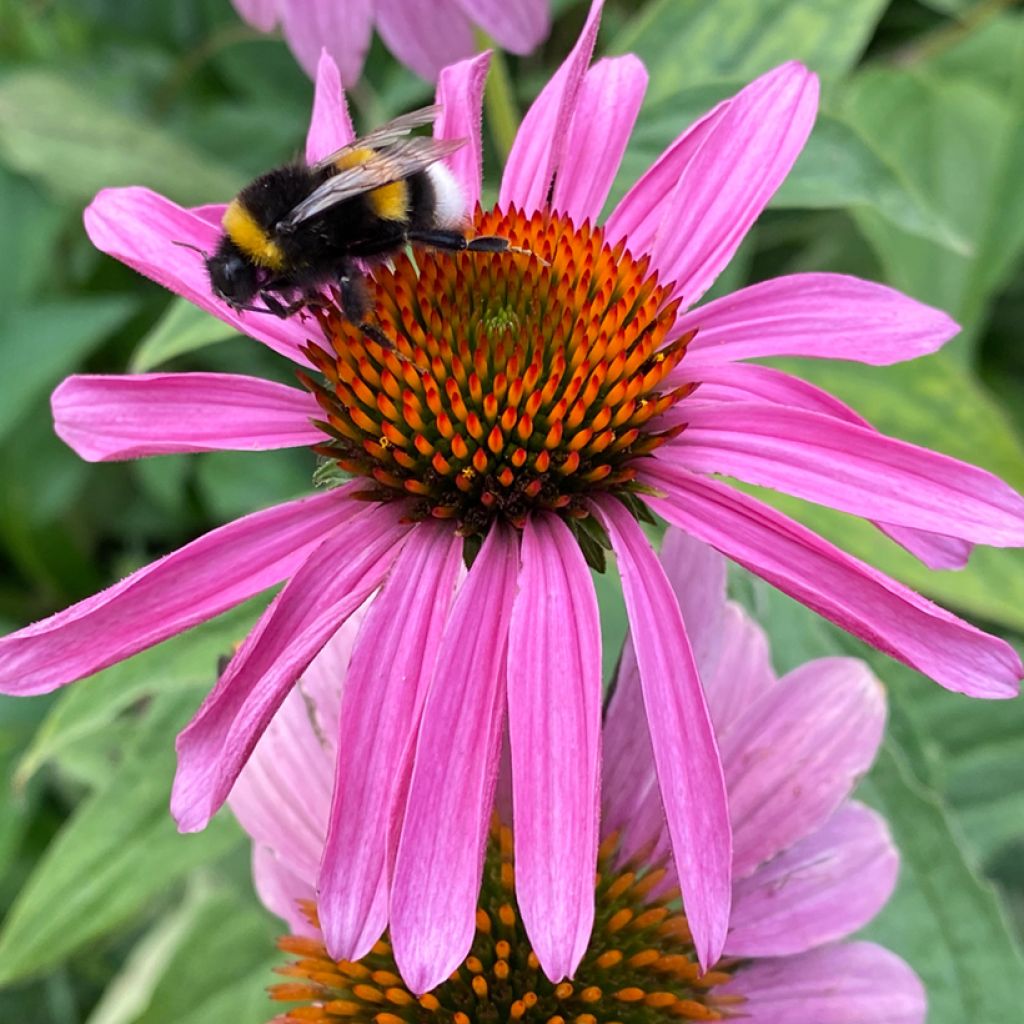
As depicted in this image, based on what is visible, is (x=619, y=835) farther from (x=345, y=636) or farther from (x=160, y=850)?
(x=160, y=850)


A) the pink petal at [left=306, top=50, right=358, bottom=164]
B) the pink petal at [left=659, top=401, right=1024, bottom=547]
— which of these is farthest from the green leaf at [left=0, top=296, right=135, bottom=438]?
the pink petal at [left=659, top=401, right=1024, bottom=547]

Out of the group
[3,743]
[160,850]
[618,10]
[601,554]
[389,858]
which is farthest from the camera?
[618,10]

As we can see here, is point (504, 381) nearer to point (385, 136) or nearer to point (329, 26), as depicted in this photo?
point (385, 136)

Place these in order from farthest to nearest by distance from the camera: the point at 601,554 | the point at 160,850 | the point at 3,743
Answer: the point at 3,743, the point at 160,850, the point at 601,554

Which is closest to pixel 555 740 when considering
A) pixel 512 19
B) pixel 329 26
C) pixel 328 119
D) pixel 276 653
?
pixel 276 653

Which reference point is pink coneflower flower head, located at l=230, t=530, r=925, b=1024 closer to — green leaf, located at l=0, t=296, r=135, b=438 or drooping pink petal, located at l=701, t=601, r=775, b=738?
drooping pink petal, located at l=701, t=601, r=775, b=738

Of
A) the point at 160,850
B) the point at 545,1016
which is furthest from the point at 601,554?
the point at 160,850
